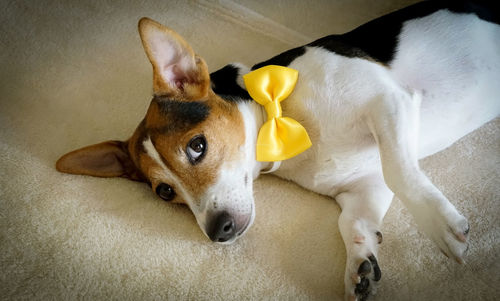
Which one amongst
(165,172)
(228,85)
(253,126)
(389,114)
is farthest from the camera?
(228,85)

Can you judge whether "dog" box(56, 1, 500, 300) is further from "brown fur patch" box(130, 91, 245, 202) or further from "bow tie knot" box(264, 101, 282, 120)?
"bow tie knot" box(264, 101, 282, 120)

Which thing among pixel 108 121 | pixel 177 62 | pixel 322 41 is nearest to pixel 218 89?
pixel 177 62

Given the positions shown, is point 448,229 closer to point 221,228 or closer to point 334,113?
point 334,113

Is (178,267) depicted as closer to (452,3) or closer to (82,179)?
(82,179)

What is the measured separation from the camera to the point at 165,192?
1.89 meters

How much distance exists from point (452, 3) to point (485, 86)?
62 cm

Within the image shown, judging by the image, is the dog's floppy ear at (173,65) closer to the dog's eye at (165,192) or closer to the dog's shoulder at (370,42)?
the dog's shoulder at (370,42)

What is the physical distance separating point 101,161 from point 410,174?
5.70 feet

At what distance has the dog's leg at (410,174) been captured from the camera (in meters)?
1.43

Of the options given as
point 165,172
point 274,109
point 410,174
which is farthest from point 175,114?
point 410,174

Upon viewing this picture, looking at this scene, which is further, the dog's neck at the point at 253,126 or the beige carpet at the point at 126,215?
the dog's neck at the point at 253,126

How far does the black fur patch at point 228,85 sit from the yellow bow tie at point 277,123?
5.7 inches

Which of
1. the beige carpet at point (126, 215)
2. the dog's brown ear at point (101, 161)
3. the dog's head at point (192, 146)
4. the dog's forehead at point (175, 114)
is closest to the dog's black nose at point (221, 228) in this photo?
the dog's head at point (192, 146)

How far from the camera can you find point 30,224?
5.80ft
